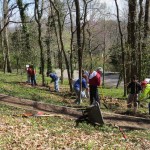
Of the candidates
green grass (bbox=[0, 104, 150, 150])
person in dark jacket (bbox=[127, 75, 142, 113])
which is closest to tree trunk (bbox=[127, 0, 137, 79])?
person in dark jacket (bbox=[127, 75, 142, 113])

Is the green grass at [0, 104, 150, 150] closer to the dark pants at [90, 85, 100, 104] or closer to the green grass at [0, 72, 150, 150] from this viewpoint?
the green grass at [0, 72, 150, 150]

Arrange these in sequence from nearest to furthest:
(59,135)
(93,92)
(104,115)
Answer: (59,135), (104,115), (93,92)

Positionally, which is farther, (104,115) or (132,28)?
(132,28)

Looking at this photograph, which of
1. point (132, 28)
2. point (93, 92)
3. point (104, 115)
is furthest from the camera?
point (132, 28)

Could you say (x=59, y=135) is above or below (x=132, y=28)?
below

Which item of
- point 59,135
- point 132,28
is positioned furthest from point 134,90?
point 132,28

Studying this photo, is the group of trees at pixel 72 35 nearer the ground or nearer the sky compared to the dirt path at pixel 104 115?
nearer the sky

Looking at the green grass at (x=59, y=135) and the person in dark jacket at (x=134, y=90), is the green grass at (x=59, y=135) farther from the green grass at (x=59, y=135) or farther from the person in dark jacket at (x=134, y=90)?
the person in dark jacket at (x=134, y=90)

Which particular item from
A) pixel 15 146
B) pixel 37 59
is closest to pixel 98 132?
pixel 15 146

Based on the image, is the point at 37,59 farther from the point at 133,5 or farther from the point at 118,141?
the point at 118,141

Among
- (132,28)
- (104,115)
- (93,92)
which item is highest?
(132,28)

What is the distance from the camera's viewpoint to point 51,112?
17.6 metres

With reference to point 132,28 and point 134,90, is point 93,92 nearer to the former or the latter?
point 134,90

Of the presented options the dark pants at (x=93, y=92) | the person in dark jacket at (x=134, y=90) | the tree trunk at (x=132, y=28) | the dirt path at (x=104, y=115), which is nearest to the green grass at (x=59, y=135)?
the dirt path at (x=104, y=115)
